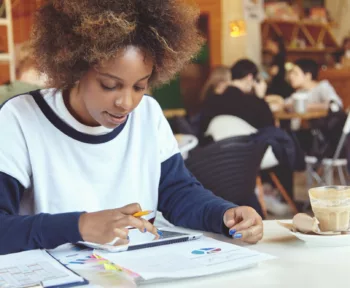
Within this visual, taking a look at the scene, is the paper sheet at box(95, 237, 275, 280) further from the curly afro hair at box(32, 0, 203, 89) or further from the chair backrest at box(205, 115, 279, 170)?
the chair backrest at box(205, 115, 279, 170)

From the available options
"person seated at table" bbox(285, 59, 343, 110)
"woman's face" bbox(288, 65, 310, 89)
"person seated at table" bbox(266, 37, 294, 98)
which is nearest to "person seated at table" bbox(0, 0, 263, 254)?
"person seated at table" bbox(285, 59, 343, 110)

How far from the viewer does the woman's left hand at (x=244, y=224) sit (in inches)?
50.5

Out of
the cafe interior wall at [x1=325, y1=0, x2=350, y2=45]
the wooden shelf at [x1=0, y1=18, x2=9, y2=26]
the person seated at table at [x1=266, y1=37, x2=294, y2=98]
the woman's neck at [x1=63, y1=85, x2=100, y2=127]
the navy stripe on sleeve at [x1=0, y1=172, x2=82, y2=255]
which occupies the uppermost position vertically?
the cafe interior wall at [x1=325, y1=0, x2=350, y2=45]

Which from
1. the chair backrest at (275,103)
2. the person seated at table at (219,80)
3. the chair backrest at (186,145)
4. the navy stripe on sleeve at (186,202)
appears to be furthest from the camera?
the chair backrest at (275,103)

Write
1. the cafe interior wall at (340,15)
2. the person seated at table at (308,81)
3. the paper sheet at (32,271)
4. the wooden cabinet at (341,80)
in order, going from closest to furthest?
the paper sheet at (32,271) → the person seated at table at (308,81) → the wooden cabinet at (341,80) → the cafe interior wall at (340,15)

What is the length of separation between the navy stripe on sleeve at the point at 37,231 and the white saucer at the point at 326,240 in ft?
1.47

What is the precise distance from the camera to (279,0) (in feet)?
31.4

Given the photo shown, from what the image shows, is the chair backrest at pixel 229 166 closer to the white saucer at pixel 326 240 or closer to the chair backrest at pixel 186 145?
the chair backrest at pixel 186 145

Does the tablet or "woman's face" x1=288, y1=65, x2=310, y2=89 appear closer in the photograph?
the tablet

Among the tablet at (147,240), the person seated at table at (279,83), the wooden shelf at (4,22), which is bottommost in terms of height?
the tablet at (147,240)

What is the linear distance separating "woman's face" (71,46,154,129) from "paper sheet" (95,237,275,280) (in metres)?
0.32

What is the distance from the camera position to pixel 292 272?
106 centimetres

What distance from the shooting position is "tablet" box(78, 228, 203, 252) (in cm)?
117

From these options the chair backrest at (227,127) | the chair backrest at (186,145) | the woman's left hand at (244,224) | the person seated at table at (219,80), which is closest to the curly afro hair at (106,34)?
the woman's left hand at (244,224)
